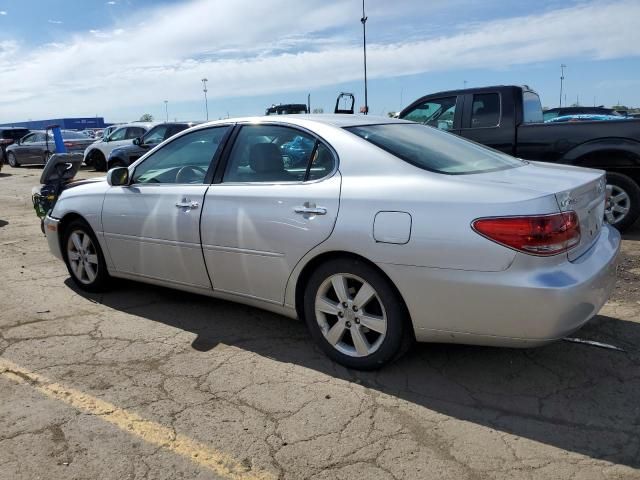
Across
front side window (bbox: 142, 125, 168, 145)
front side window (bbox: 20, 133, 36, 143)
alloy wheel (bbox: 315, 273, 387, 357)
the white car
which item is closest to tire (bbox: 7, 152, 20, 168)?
front side window (bbox: 20, 133, 36, 143)

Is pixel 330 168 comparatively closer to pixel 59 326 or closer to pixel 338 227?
pixel 338 227

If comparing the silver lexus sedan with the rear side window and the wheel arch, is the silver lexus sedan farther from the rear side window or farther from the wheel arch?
the rear side window

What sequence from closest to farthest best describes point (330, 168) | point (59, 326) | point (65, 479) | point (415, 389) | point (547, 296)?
point (65, 479) < point (547, 296) < point (415, 389) < point (330, 168) < point (59, 326)

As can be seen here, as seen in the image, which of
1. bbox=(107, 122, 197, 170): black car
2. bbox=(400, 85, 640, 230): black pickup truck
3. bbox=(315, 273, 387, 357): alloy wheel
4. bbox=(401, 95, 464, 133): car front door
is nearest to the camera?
bbox=(315, 273, 387, 357): alloy wheel

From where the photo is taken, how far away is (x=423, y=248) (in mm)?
3018

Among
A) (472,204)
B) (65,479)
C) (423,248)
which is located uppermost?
(472,204)

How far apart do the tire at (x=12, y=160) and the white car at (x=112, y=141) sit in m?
6.17

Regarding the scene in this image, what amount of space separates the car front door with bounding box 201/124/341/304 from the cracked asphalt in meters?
0.55

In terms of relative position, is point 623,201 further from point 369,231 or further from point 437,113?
point 369,231

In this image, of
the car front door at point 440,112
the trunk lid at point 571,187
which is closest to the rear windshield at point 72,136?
the car front door at point 440,112

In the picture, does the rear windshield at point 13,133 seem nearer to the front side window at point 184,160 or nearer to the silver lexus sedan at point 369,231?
the front side window at point 184,160

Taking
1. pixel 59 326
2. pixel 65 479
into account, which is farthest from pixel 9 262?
pixel 65 479

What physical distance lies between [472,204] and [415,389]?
113 centimetres

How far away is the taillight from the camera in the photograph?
2814 millimetres
